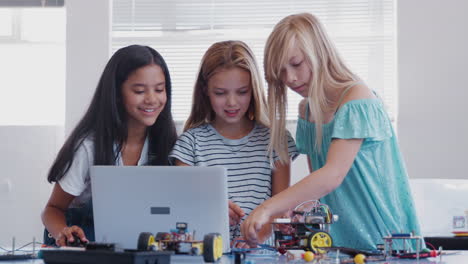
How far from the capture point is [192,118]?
1979mm

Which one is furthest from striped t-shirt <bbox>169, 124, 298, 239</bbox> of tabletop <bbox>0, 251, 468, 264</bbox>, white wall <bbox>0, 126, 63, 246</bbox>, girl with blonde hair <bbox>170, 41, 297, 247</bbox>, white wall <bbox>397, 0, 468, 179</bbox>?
white wall <bbox>0, 126, 63, 246</bbox>

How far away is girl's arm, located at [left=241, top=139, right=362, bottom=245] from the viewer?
57.2 inches

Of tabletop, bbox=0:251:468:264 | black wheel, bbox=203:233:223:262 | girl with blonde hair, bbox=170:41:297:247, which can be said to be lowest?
tabletop, bbox=0:251:468:264

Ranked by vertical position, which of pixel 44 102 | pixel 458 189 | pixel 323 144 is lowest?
pixel 458 189

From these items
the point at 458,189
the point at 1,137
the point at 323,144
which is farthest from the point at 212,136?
the point at 1,137

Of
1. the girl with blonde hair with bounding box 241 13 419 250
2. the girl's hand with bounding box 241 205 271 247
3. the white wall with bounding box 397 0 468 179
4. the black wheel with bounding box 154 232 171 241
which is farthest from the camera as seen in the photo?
the white wall with bounding box 397 0 468 179

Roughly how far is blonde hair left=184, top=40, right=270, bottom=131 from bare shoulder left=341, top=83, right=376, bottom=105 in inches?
11.9

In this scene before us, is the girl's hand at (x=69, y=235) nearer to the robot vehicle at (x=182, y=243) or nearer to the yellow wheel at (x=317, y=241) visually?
the robot vehicle at (x=182, y=243)

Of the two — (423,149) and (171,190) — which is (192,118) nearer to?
(171,190)

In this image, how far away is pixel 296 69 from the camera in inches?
67.9

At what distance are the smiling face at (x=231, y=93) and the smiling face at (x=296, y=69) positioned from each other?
0.57 feet

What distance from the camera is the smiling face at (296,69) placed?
1.71 m

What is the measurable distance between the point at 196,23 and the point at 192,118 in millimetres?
1532

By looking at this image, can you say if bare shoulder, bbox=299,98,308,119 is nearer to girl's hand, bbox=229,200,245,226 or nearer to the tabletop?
girl's hand, bbox=229,200,245,226
